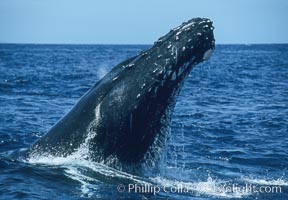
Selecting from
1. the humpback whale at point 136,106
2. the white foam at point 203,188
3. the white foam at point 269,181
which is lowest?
the white foam at point 269,181

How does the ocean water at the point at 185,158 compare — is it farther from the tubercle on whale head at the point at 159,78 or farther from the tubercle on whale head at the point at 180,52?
the tubercle on whale head at the point at 180,52

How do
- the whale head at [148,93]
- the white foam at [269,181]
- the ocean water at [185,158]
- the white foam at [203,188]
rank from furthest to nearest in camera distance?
the white foam at [269,181], the white foam at [203,188], the whale head at [148,93], the ocean water at [185,158]

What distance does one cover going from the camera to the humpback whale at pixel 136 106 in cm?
683

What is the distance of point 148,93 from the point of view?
6.80 meters

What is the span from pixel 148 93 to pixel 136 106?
240mm

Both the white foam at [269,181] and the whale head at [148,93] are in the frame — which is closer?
the whale head at [148,93]

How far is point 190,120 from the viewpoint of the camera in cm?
1638

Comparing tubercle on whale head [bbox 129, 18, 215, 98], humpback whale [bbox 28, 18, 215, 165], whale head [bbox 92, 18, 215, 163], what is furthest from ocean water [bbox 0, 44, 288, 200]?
tubercle on whale head [bbox 129, 18, 215, 98]

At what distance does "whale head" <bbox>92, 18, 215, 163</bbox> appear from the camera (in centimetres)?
682

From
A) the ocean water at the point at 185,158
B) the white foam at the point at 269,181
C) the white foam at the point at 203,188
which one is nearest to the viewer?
the ocean water at the point at 185,158

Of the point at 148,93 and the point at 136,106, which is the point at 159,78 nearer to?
the point at 148,93

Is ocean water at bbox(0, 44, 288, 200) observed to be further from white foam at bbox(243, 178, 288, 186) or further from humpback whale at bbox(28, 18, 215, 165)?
humpback whale at bbox(28, 18, 215, 165)

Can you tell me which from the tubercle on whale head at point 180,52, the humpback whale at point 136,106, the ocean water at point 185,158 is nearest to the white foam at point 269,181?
the ocean water at point 185,158

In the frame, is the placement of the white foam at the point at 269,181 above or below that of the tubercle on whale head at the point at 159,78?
below
